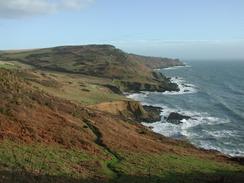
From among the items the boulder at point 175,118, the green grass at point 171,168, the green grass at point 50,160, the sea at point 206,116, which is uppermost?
the green grass at point 50,160

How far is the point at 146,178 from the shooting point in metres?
30.6

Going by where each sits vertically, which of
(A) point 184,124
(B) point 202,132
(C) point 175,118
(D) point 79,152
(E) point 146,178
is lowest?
(B) point 202,132

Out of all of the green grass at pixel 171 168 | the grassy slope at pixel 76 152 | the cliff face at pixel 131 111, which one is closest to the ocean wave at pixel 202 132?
the cliff face at pixel 131 111

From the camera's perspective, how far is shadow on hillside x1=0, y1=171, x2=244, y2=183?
24453 mm

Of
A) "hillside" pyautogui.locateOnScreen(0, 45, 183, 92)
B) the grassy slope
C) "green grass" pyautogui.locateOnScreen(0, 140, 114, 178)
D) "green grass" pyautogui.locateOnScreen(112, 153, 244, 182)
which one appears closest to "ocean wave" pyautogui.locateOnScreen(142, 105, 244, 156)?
the grassy slope

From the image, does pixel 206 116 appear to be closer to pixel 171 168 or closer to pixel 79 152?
pixel 171 168

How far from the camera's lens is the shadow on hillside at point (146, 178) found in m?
24.5

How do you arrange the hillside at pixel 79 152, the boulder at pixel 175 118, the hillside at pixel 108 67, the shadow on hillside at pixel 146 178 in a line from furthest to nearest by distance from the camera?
1. the hillside at pixel 108 67
2. the boulder at pixel 175 118
3. the hillside at pixel 79 152
4. the shadow on hillside at pixel 146 178

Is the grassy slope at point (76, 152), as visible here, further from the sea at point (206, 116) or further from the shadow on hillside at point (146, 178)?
the sea at point (206, 116)

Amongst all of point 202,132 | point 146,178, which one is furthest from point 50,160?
point 202,132

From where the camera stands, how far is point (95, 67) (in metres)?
153

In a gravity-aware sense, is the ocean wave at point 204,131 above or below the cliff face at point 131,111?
below

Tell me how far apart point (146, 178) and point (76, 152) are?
6625 millimetres

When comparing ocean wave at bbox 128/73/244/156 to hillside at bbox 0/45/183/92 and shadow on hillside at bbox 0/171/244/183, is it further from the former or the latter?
hillside at bbox 0/45/183/92
